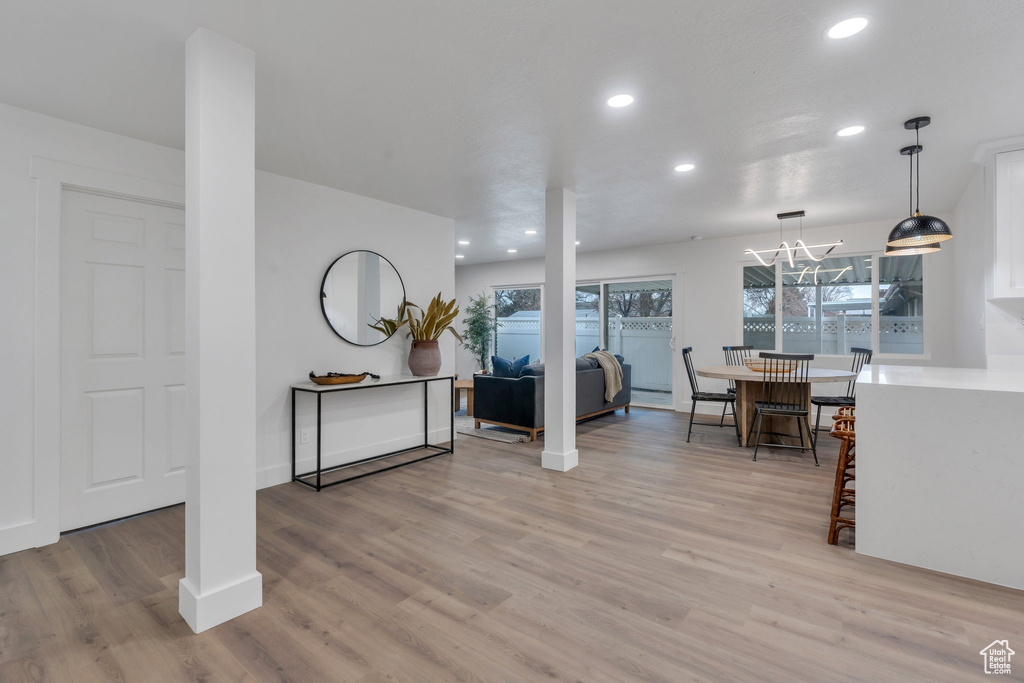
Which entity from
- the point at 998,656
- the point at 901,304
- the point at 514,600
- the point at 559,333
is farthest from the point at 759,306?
the point at 514,600

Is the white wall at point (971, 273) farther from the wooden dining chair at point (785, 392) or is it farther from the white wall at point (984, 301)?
the wooden dining chair at point (785, 392)

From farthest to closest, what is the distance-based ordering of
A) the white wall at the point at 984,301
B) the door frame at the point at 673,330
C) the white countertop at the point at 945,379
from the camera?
the door frame at the point at 673,330, the white wall at the point at 984,301, the white countertop at the point at 945,379

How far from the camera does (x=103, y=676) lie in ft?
5.27

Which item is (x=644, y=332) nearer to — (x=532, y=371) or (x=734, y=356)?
(x=734, y=356)

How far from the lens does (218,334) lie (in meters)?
1.89

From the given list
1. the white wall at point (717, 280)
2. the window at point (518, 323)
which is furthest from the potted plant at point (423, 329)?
the window at point (518, 323)

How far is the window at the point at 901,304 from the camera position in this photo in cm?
532

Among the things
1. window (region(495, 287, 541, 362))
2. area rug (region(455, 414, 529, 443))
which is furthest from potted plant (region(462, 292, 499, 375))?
area rug (region(455, 414, 529, 443))

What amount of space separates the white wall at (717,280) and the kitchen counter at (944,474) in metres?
3.30

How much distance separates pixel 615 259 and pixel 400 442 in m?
4.39

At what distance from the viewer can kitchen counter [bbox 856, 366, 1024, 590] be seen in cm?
213

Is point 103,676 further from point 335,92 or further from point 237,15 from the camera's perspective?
A: point 335,92

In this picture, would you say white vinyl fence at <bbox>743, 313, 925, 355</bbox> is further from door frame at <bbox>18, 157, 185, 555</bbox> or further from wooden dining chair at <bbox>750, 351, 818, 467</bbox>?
door frame at <bbox>18, 157, 185, 555</bbox>

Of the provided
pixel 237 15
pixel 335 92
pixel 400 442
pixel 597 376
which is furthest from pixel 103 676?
pixel 597 376
